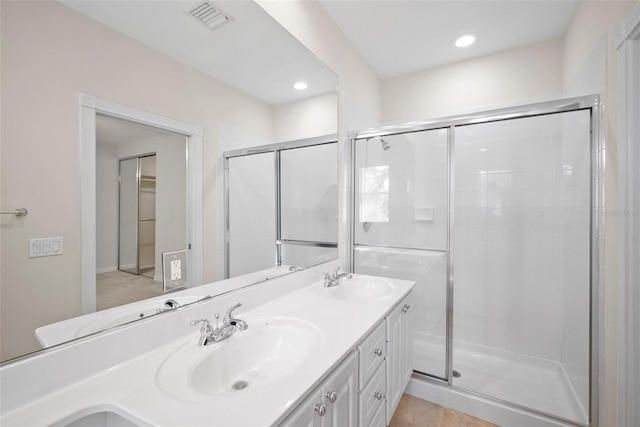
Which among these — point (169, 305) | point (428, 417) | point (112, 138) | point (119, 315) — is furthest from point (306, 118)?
point (428, 417)

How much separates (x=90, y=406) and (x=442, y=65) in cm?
318

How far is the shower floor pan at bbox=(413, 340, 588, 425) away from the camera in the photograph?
67.3 inches

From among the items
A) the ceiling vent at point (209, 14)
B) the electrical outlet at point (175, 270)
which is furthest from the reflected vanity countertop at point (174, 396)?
the ceiling vent at point (209, 14)

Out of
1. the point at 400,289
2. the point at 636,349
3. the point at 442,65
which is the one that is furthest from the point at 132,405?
the point at 442,65

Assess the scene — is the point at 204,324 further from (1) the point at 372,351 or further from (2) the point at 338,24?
(2) the point at 338,24

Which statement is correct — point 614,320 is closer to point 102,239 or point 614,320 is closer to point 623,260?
point 623,260

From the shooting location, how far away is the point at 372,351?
117 cm

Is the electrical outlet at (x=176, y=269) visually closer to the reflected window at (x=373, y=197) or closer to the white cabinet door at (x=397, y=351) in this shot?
the white cabinet door at (x=397, y=351)

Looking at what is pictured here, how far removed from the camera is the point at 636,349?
1.19 m

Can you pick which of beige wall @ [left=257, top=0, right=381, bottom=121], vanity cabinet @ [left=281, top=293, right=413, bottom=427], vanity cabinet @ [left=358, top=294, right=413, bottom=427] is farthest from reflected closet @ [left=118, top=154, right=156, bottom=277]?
beige wall @ [left=257, top=0, right=381, bottom=121]

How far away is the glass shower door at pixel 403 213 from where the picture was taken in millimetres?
2188

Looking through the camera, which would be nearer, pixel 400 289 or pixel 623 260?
pixel 623 260

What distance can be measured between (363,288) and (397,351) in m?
0.44

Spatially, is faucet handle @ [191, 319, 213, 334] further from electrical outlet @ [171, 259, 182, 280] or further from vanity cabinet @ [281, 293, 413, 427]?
vanity cabinet @ [281, 293, 413, 427]
